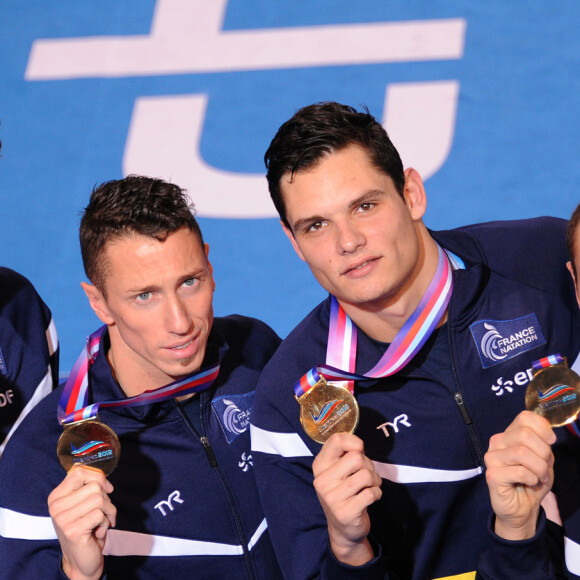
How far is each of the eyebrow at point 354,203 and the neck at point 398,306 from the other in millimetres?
242

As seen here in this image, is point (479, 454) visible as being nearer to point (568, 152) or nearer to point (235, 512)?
point (235, 512)

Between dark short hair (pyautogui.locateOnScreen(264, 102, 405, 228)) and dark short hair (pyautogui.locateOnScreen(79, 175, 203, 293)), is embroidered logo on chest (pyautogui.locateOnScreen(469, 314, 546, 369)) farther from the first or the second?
dark short hair (pyautogui.locateOnScreen(79, 175, 203, 293))

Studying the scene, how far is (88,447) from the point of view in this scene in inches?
112

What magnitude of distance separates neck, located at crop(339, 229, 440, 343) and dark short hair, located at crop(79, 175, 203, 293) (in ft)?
1.98

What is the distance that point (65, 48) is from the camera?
7562 millimetres

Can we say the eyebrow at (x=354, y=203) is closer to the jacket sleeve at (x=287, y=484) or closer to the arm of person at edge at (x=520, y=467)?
the jacket sleeve at (x=287, y=484)

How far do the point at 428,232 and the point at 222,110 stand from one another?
393cm

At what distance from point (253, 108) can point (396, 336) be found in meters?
4.10

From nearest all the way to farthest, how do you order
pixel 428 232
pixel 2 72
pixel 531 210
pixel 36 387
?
pixel 428 232, pixel 36 387, pixel 531 210, pixel 2 72

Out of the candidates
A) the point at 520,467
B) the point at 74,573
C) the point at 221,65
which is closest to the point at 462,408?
the point at 520,467

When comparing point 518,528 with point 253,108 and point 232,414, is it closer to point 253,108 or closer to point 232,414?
point 232,414

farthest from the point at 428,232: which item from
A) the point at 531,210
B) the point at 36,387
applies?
the point at 531,210

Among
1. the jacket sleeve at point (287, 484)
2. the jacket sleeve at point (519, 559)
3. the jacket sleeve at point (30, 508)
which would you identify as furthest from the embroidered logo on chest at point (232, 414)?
the jacket sleeve at point (519, 559)

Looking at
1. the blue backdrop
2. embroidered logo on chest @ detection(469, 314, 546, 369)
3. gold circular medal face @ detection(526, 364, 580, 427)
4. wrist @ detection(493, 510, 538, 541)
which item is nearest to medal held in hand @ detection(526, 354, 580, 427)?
gold circular medal face @ detection(526, 364, 580, 427)
